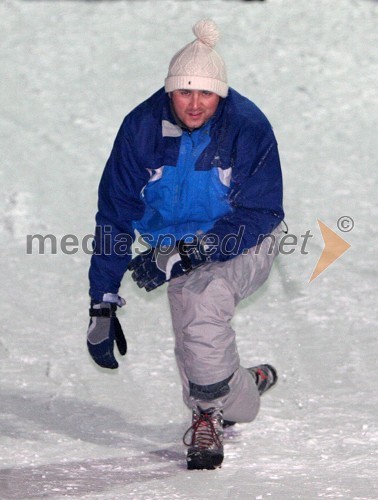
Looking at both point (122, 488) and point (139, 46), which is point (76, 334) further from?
point (139, 46)

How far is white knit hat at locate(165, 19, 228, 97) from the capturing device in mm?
4055

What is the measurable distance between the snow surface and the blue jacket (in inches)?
30.5

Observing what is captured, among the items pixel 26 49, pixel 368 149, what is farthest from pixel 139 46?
pixel 368 149

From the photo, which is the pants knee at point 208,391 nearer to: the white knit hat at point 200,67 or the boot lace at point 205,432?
the boot lace at point 205,432

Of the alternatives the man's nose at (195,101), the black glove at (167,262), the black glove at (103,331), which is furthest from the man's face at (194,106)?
the black glove at (103,331)

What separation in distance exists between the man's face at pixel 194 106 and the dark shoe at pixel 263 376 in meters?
1.10

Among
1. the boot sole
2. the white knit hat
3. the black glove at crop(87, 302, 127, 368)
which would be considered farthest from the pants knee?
the white knit hat

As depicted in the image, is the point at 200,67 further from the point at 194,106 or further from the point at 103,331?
the point at 103,331

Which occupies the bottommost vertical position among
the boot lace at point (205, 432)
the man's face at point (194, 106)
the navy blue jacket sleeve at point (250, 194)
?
the boot lace at point (205, 432)

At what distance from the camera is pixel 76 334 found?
5637mm

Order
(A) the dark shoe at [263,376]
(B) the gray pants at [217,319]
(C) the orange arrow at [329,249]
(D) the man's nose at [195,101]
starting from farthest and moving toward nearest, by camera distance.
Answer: (C) the orange arrow at [329,249] < (A) the dark shoe at [263,376] < (D) the man's nose at [195,101] < (B) the gray pants at [217,319]

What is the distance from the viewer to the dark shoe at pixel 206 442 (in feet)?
13.0

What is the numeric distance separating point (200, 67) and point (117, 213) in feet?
2.02

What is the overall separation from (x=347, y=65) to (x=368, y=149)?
Result: 66.4 inches
